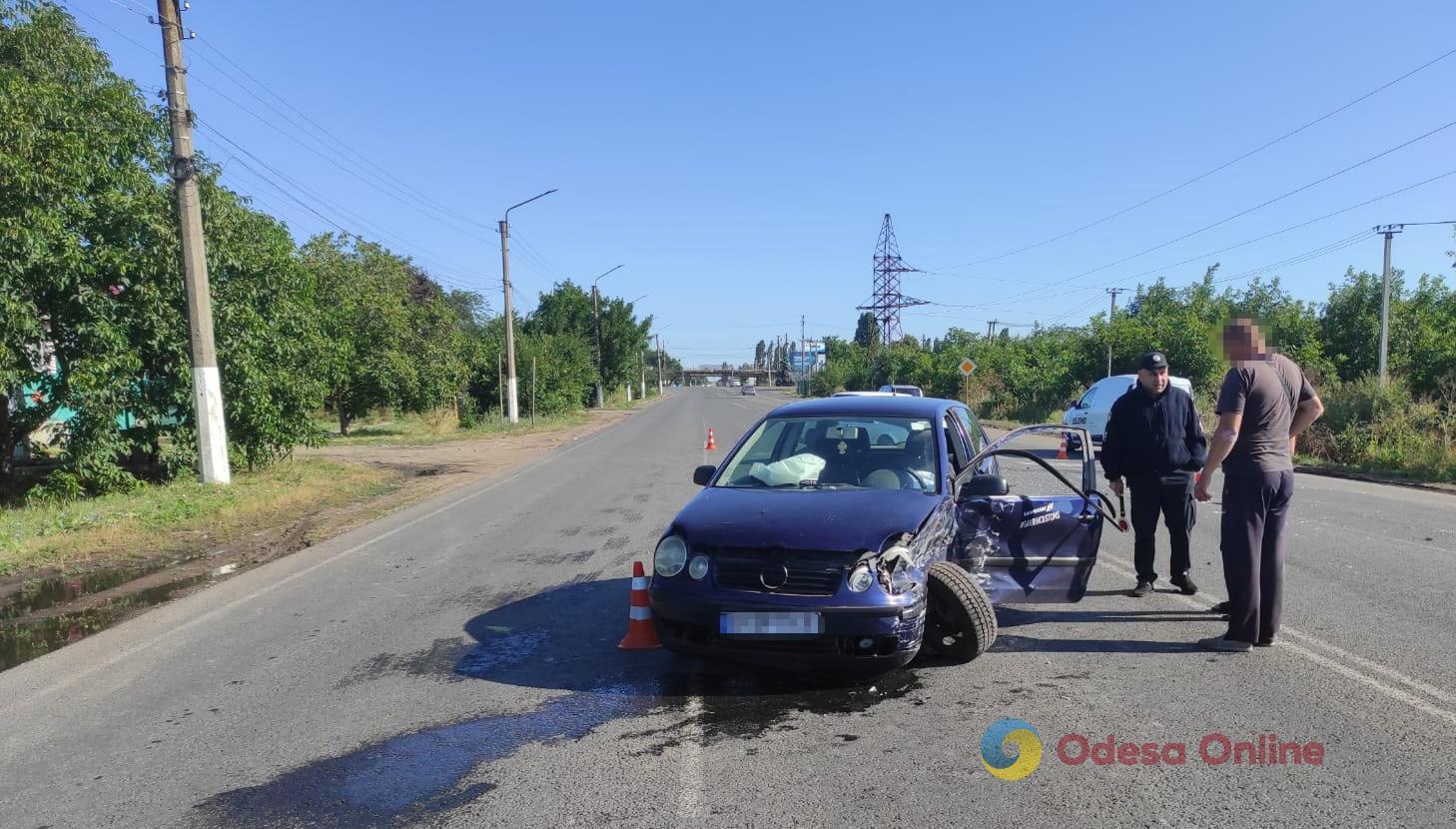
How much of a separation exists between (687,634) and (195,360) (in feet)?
36.1

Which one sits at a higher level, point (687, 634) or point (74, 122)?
point (74, 122)

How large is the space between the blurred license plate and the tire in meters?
0.79

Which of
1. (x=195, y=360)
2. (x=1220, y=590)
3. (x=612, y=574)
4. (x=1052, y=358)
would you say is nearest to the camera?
(x=1220, y=590)

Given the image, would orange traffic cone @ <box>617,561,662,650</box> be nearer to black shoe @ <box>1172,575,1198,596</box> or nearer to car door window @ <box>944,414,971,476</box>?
car door window @ <box>944,414,971,476</box>

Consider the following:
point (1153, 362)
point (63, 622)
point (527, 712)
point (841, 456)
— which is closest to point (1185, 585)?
point (1153, 362)

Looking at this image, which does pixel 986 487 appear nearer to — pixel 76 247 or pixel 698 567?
pixel 698 567

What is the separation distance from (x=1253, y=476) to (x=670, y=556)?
342 centimetres

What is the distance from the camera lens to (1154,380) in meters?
6.07

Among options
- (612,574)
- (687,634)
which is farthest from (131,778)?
(612,574)

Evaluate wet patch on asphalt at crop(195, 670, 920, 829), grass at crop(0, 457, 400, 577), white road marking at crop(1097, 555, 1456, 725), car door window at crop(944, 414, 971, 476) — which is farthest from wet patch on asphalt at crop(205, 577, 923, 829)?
grass at crop(0, 457, 400, 577)

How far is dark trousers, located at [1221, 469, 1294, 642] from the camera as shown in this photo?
4.98 metres

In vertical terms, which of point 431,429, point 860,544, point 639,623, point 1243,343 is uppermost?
point 1243,343

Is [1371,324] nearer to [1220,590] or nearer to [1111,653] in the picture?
[1220,590]

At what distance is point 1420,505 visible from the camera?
11.4 metres
